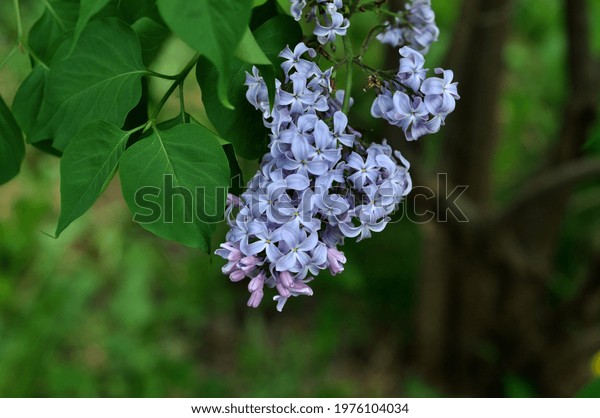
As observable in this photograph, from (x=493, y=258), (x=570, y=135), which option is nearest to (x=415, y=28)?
(x=570, y=135)

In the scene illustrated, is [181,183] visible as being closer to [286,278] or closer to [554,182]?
[286,278]

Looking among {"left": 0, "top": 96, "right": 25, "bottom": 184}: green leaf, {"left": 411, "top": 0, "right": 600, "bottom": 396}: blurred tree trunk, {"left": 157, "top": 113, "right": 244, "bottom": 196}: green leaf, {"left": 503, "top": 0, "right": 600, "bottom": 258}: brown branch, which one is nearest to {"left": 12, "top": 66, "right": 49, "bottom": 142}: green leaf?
{"left": 0, "top": 96, "right": 25, "bottom": 184}: green leaf

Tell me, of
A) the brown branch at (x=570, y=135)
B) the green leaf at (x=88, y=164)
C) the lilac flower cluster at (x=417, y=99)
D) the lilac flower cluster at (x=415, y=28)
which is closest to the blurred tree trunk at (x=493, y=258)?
the brown branch at (x=570, y=135)

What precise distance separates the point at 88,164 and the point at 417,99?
273 mm

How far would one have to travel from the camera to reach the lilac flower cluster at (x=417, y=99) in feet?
1.90

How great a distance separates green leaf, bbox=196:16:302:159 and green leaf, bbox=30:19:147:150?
0.07 metres

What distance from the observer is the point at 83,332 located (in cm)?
197

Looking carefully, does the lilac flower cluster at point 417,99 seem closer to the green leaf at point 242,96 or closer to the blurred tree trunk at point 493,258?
the green leaf at point 242,96

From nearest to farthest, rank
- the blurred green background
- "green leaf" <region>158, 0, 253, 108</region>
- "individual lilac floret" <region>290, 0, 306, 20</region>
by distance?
"green leaf" <region>158, 0, 253, 108</region>, "individual lilac floret" <region>290, 0, 306, 20</region>, the blurred green background

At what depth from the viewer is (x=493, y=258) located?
165 cm

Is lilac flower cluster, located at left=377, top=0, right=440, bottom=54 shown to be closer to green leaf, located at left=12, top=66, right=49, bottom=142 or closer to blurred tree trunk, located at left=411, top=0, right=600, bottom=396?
green leaf, located at left=12, top=66, right=49, bottom=142

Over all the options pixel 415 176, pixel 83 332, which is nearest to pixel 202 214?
pixel 415 176

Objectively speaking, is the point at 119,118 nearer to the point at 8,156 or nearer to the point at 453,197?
the point at 8,156

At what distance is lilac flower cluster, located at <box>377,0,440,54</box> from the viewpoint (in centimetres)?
72
